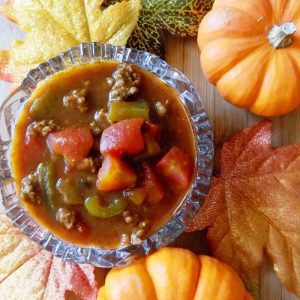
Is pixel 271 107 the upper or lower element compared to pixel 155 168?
upper

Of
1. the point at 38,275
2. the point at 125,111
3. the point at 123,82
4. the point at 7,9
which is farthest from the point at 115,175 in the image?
the point at 7,9

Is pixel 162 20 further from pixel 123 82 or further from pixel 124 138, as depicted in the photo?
pixel 124 138

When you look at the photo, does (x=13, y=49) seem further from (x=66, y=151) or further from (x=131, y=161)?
(x=131, y=161)

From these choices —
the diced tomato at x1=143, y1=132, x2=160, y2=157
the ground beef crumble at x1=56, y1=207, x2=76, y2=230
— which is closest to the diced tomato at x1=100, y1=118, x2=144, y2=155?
the diced tomato at x1=143, y1=132, x2=160, y2=157

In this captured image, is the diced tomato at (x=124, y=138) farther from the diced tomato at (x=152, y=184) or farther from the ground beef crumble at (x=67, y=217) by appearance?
the ground beef crumble at (x=67, y=217)

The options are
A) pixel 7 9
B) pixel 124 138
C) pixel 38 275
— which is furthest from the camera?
pixel 7 9

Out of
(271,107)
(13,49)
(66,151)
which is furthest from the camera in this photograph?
(13,49)

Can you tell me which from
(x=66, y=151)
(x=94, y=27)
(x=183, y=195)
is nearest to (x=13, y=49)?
(x=94, y=27)
